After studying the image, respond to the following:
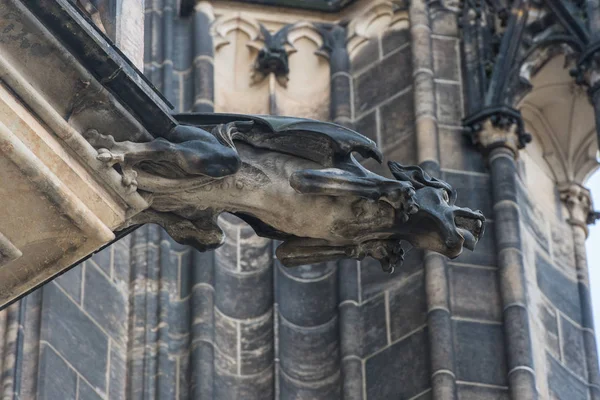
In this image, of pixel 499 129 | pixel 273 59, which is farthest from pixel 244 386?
pixel 273 59

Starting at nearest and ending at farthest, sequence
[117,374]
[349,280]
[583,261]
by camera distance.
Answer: [117,374], [349,280], [583,261]

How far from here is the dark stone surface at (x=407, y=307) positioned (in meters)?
14.2

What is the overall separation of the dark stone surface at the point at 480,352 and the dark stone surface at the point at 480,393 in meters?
0.05

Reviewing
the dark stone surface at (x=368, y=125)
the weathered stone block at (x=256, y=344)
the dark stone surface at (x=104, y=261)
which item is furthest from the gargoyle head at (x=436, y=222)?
the dark stone surface at (x=368, y=125)

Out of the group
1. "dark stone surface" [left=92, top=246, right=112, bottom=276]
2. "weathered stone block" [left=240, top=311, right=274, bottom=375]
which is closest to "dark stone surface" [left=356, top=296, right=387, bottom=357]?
"weathered stone block" [left=240, top=311, right=274, bottom=375]

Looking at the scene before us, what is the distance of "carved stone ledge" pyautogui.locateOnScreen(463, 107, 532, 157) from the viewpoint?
15.2 meters

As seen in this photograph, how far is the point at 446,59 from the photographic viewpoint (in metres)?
15.8

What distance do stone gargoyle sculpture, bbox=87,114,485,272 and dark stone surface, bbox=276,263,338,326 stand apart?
480 cm

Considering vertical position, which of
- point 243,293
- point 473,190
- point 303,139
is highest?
point 473,190

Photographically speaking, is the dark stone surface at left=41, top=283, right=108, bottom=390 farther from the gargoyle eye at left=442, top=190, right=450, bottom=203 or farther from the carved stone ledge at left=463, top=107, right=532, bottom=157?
the gargoyle eye at left=442, top=190, right=450, bottom=203

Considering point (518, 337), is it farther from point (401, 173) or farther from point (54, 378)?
point (401, 173)

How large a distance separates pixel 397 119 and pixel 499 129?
596 mm

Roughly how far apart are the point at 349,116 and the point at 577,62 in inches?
52.9

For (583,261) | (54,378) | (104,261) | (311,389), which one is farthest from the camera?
(583,261)
